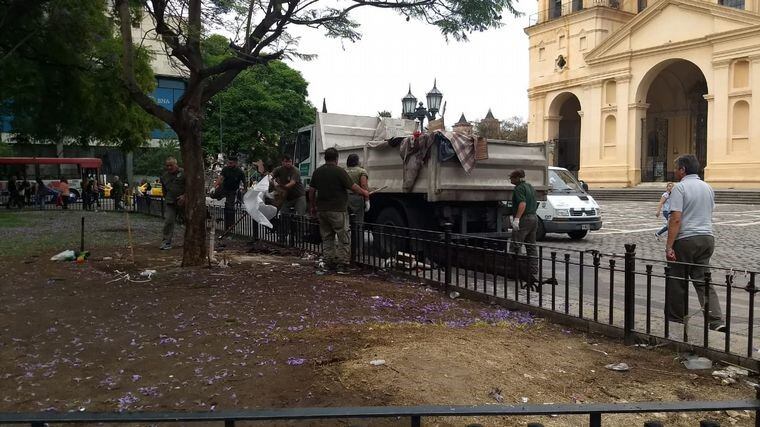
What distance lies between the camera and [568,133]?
46.7 metres

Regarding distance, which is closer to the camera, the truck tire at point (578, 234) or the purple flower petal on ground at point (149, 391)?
the purple flower petal on ground at point (149, 391)

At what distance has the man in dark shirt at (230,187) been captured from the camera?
13.8 meters

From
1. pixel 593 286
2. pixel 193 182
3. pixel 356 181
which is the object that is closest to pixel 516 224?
pixel 593 286

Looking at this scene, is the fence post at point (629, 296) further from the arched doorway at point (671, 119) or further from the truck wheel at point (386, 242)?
the arched doorway at point (671, 119)

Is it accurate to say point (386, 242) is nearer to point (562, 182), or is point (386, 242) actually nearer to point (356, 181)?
point (356, 181)

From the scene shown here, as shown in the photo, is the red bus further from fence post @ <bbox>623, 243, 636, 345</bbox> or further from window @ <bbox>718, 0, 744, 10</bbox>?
window @ <bbox>718, 0, 744, 10</bbox>

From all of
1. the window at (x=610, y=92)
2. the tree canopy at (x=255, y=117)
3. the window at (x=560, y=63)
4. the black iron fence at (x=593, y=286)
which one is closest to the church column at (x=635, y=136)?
the window at (x=610, y=92)

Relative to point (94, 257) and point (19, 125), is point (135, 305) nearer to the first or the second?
point (94, 257)

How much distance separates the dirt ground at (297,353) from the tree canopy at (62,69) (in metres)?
8.27

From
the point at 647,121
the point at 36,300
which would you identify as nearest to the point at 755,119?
the point at 647,121

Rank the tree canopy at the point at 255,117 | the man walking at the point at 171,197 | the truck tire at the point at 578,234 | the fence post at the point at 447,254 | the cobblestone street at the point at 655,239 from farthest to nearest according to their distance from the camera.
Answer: the tree canopy at the point at 255,117 < the truck tire at the point at 578,234 < the man walking at the point at 171,197 < the cobblestone street at the point at 655,239 < the fence post at the point at 447,254

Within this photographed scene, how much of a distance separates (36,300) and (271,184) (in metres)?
5.44

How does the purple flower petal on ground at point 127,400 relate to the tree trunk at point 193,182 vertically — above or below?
below

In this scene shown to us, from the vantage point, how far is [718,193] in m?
30.4
